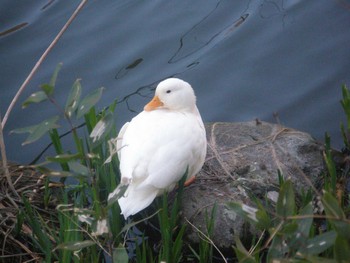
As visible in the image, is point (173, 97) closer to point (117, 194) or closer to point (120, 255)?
point (120, 255)

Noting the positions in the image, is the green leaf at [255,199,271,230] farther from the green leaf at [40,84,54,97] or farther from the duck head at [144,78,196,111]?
the duck head at [144,78,196,111]

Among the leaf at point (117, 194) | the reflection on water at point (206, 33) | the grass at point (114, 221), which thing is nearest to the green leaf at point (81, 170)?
the grass at point (114, 221)

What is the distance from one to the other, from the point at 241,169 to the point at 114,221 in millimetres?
952

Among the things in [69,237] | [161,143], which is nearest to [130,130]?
[161,143]

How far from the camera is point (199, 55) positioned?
5.88 m

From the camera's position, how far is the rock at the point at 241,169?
373cm

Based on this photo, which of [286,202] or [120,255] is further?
[120,255]

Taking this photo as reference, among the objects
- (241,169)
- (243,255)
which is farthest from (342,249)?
(241,169)

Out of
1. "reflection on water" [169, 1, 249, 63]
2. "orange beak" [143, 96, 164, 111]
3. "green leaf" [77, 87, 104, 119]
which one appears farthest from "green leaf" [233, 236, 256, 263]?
"reflection on water" [169, 1, 249, 63]

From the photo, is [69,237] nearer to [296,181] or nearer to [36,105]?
[296,181]

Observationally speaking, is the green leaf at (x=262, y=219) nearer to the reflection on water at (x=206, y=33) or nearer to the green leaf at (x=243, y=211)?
the green leaf at (x=243, y=211)

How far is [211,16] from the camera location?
6230mm

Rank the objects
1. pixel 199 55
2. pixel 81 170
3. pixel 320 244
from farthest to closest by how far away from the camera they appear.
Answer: pixel 199 55
pixel 81 170
pixel 320 244

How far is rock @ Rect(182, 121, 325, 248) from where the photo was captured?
3.73 metres
